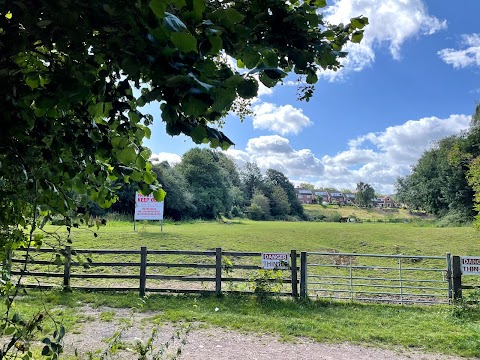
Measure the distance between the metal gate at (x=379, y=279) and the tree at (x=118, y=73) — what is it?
230 inches

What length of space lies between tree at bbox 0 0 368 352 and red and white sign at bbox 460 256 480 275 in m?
7.23

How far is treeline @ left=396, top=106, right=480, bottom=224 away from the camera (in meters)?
28.4

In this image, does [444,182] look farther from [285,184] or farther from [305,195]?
[305,195]

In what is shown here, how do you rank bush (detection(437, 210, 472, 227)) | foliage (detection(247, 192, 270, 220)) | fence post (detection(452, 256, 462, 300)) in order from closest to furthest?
fence post (detection(452, 256, 462, 300))
bush (detection(437, 210, 472, 227))
foliage (detection(247, 192, 270, 220))

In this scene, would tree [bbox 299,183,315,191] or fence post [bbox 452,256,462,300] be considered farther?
tree [bbox 299,183,315,191]

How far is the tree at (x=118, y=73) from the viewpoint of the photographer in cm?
79

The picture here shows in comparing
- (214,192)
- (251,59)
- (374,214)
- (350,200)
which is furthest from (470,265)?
(350,200)

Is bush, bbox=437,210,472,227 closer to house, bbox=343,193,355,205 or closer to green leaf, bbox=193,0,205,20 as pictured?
green leaf, bbox=193,0,205,20

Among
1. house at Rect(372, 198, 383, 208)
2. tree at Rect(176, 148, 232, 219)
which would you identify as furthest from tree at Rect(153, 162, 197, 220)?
house at Rect(372, 198, 383, 208)

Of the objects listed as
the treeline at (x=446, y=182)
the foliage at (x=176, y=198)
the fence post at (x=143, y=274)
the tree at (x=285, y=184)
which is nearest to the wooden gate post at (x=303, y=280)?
the fence post at (x=143, y=274)

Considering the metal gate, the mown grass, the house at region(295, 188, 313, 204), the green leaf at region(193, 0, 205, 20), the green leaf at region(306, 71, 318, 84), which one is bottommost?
the metal gate

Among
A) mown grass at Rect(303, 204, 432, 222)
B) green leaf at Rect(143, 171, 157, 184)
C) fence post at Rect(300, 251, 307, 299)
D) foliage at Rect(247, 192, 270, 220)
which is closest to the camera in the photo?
green leaf at Rect(143, 171, 157, 184)

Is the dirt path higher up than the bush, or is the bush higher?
the bush

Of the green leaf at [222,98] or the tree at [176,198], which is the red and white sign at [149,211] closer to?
the tree at [176,198]
